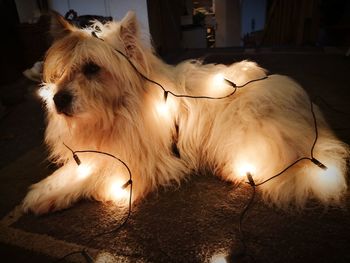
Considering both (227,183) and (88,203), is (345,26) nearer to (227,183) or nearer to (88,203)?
(227,183)

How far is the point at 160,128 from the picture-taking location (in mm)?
1432

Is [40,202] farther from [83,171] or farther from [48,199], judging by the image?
[83,171]

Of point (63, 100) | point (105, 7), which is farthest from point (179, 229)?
point (105, 7)

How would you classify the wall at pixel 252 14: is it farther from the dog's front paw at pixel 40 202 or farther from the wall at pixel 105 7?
the dog's front paw at pixel 40 202

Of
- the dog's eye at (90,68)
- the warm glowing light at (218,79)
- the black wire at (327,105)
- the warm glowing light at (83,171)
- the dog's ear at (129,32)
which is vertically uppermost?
the dog's ear at (129,32)

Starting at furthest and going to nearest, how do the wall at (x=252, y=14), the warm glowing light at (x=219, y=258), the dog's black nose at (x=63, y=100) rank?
1. the wall at (x=252, y=14)
2. the dog's black nose at (x=63, y=100)
3. the warm glowing light at (x=219, y=258)

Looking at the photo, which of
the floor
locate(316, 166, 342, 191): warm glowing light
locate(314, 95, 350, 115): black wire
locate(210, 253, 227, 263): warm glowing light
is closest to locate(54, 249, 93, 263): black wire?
the floor

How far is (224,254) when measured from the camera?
1.06m

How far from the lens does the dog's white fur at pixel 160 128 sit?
1258 millimetres

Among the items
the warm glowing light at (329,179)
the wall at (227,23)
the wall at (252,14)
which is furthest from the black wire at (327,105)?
the wall at (252,14)

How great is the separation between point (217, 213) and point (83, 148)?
2.30 ft

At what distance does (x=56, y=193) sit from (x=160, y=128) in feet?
1.85

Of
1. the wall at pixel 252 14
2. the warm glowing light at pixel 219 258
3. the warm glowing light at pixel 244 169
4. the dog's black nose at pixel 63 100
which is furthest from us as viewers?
the wall at pixel 252 14

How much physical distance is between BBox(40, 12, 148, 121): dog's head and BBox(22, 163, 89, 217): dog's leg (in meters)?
0.31
